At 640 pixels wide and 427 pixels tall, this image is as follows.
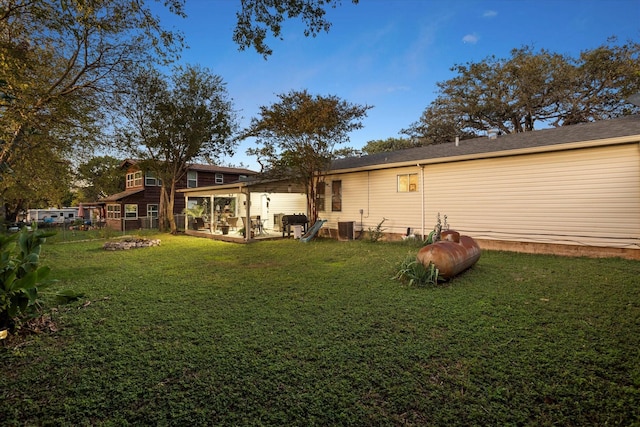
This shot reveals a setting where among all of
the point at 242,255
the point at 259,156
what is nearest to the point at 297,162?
the point at 259,156

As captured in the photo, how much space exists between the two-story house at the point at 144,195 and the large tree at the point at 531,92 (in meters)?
18.2

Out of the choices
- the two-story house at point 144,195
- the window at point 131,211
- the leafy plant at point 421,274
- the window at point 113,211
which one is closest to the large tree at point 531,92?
the two-story house at point 144,195

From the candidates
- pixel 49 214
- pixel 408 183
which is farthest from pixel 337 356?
pixel 49 214

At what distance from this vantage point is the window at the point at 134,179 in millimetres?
25578

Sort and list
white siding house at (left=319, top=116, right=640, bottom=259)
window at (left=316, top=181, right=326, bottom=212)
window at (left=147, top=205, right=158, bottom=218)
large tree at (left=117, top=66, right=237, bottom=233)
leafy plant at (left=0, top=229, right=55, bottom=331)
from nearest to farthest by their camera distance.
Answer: leafy plant at (left=0, top=229, right=55, bottom=331) → white siding house at (left=319, top=116, right=640, bottom=259) → window at (left=316, top=181, right=326, bottom=212) → large tree at (left=117, top=66, right=237, bottom=233) → window at (left=147, top=205, right=158, bottom=218)

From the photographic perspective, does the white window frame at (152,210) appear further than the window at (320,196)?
Yes

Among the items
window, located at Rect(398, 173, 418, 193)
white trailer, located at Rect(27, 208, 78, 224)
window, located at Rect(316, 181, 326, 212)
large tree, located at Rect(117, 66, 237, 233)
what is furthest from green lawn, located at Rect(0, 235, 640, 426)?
white trailer, located at Rect(27, 208, 78, 224)

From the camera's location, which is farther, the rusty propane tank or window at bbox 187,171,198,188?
window at bbox 187,171,198,188

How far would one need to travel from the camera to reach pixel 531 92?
19375mm

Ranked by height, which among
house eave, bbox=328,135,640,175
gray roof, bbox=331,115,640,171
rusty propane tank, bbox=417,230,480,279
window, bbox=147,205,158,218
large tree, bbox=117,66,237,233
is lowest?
rusty propane tank, bbox=417,230,480,279

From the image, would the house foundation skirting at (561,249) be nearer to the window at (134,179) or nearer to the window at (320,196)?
the window at (320,196)

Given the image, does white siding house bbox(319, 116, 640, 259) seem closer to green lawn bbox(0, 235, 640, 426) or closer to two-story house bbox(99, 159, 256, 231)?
green lawn bbox(0, 235, 640, 426)

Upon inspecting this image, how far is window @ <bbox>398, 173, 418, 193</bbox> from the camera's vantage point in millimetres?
11188

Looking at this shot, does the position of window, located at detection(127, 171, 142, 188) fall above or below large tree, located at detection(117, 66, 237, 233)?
below
